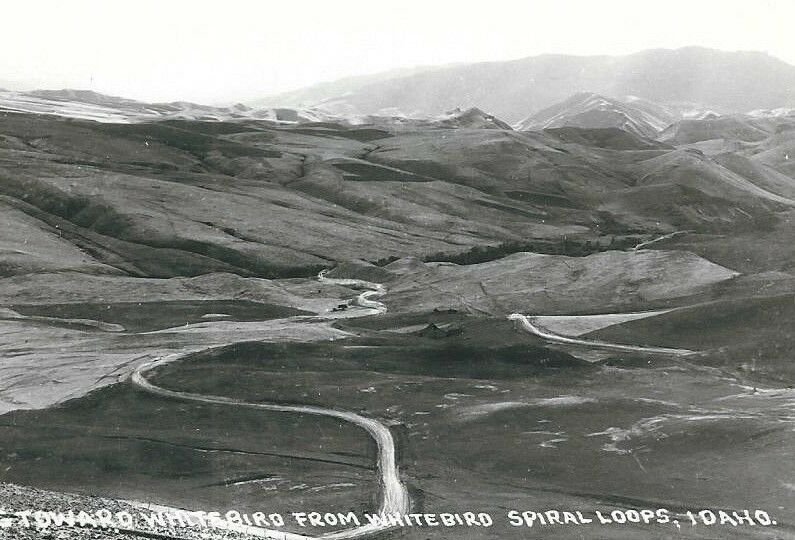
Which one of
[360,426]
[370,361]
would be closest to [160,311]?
[370,361]

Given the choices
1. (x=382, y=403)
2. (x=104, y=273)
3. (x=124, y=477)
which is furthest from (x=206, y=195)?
A: (x=124, y=477)

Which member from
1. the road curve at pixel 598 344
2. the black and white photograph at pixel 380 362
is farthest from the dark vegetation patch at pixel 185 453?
the road curve at pixel 598 344

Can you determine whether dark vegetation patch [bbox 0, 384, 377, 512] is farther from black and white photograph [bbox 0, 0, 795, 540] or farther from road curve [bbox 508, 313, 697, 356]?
road curve [bbox 508, 313, 697, 356]

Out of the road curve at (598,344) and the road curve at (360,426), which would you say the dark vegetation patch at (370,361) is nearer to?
the road curve at (360,426)

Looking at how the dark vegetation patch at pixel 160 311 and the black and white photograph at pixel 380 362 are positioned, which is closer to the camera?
the black and white photograph at pixel 380 362

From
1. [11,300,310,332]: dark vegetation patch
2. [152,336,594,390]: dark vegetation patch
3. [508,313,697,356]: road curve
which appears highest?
[152,336,594,390]: dark vegetation patch

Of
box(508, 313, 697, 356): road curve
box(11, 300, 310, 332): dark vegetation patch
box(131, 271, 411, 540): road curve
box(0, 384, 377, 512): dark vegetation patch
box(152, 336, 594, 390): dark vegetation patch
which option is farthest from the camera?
box(11, 300, 310, 332): dark vegetation patch

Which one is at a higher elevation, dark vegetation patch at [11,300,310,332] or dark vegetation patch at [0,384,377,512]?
dark vegetation patch at [0,384,377,512]

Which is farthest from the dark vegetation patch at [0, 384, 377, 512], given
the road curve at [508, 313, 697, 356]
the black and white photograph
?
the road curve at [508, 313, 697, 356]

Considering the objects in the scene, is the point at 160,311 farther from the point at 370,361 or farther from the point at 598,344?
the point at 598,344
